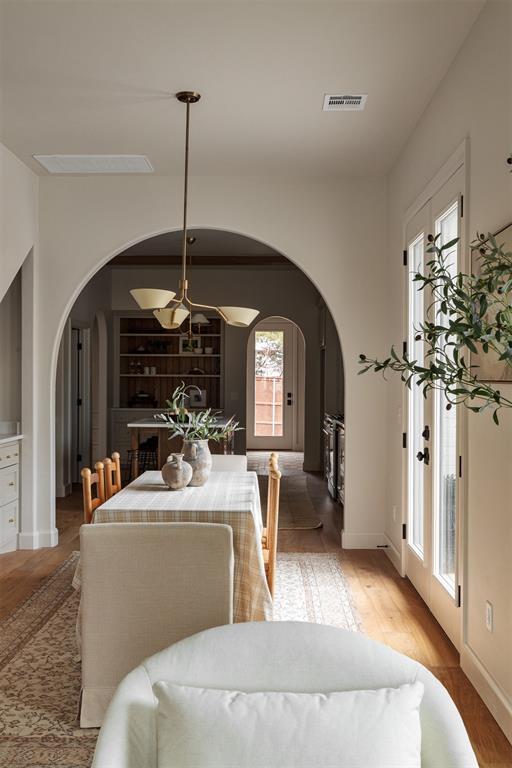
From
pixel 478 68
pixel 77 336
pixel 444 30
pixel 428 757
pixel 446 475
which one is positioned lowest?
pixel 428 757

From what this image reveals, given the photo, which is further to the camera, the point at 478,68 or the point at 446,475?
the point at 446,475

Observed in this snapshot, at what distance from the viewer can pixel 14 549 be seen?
5.18m

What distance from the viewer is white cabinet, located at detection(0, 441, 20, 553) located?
16.4 ft

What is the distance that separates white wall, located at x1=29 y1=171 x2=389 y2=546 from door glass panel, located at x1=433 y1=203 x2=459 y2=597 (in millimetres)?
1551

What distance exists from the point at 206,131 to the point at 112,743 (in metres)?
3.79

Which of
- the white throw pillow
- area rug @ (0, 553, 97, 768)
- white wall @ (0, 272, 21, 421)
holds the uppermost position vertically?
white wall @ (0, 272, 21, 421)

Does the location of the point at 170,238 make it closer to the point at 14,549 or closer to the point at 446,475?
the point at 14,549

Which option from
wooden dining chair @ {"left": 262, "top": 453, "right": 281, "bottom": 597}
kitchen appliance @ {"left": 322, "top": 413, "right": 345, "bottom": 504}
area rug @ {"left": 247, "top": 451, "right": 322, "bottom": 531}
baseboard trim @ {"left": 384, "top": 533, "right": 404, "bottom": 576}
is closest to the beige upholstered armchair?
wooden dining chair @ {"left": 262, "top": 453, "right": 281, "bottom": 597}

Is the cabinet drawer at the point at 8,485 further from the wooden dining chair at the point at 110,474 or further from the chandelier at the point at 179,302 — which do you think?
the chandelier at the point at 179,302

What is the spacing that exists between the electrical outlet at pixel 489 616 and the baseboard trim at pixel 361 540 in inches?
98.8

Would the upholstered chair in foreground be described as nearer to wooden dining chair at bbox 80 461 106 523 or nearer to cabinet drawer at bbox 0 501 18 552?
wooden dining chair at bbox 80 461 106 523

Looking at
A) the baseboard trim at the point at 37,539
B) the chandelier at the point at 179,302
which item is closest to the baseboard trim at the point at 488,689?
the chandelier at the point at 179,302

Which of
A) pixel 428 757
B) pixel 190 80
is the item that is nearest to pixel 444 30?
pixel 190 80

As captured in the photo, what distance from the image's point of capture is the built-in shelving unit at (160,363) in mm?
9859
